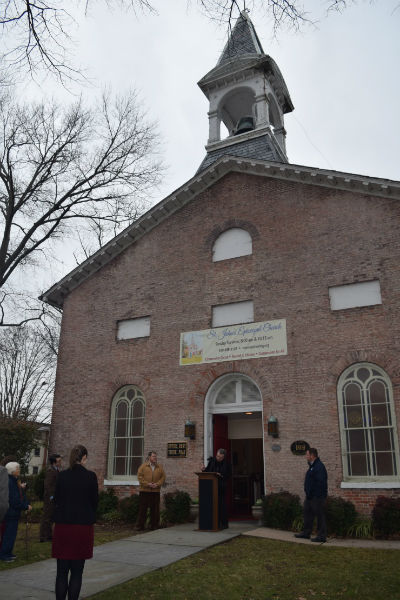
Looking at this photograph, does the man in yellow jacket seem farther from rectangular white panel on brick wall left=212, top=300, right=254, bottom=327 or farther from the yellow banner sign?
rectangular white panel on brick wall left=212, top=300, right=254, bottom=327

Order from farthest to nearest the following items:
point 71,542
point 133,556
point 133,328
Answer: point 133,328
point 133,556
point 71,542

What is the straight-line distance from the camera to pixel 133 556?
9.23 meters

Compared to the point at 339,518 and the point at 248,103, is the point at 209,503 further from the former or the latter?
the point at 248,103

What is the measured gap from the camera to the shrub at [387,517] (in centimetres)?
1114

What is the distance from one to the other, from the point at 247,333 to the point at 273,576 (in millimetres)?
7935

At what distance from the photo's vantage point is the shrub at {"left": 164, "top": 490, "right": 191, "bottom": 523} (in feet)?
44.5

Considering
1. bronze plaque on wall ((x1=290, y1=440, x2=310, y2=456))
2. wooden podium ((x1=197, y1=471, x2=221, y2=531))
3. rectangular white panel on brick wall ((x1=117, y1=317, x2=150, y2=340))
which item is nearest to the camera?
wooden podium ((x1=197, y1=471, x2=221, y2=531))

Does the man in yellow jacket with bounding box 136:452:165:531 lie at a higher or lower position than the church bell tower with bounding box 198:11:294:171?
lower

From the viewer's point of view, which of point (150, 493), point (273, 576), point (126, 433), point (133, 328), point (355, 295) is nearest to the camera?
point (273, 576)

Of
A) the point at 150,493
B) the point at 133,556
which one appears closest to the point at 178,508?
the point at 150,493

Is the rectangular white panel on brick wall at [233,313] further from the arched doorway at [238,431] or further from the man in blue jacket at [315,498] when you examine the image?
the man in blue jacket at [315,498]

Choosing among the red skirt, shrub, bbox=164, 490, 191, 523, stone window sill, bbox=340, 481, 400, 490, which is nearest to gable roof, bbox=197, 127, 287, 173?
shrub, bbox=164, 490, 191, 523

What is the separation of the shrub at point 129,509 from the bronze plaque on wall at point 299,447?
15.3 ft

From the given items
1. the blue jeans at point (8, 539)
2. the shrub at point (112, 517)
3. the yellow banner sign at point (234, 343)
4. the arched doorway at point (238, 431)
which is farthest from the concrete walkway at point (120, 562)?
the yellow banner sign at point (234, 343)
